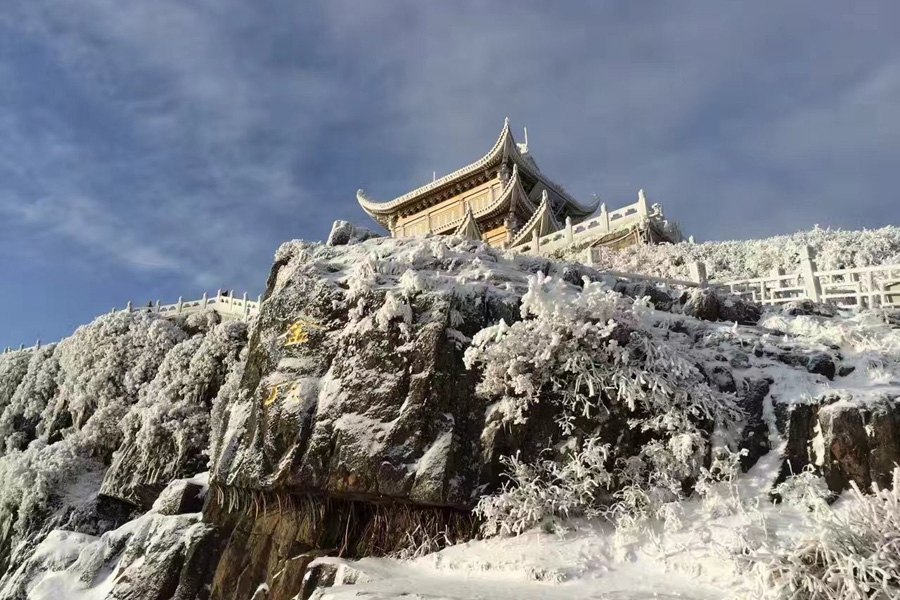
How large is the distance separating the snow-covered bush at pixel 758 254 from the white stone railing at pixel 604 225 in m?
0.81

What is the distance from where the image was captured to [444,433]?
851cm

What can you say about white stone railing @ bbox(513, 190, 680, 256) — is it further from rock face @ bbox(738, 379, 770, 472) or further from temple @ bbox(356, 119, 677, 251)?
rock face @ bbox(738, 379, 770, 472)

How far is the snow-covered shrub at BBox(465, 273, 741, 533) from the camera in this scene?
7656 millimetres

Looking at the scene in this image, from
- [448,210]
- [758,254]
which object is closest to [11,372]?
[448,210]

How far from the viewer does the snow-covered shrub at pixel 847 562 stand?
4.92 meters

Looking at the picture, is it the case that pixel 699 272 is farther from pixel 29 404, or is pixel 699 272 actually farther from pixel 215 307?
pixel 29 404

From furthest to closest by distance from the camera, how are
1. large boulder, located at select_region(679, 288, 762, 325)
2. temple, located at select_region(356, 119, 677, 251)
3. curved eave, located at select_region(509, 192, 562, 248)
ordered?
temple, located at select_region(356, 119, 677, 251) < curved eave, located at select_region(509, 192, 562, 248) < large boulder, located at select_region(679, 288, 762, 325)

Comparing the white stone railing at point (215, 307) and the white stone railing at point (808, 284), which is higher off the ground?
the white stone railing at point (215, 307)

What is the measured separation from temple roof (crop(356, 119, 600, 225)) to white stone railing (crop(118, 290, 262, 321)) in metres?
13.7

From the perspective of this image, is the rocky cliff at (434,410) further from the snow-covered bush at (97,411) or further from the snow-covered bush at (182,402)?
the snow-covered bush at (97,411)

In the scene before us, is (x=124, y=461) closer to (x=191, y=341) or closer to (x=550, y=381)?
(x=191, y=341)

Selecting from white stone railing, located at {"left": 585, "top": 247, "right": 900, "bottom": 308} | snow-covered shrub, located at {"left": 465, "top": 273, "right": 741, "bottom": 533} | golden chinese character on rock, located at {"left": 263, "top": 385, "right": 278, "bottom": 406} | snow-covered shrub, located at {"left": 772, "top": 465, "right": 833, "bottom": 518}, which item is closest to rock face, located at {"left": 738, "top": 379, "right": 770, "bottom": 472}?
snow-covered shrub, located at {"left": 465, "top": 273, "right": 741, "bottom": 533}

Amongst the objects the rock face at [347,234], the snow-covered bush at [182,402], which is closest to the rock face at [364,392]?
the rock face at [347,234]

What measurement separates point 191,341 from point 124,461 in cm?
581
